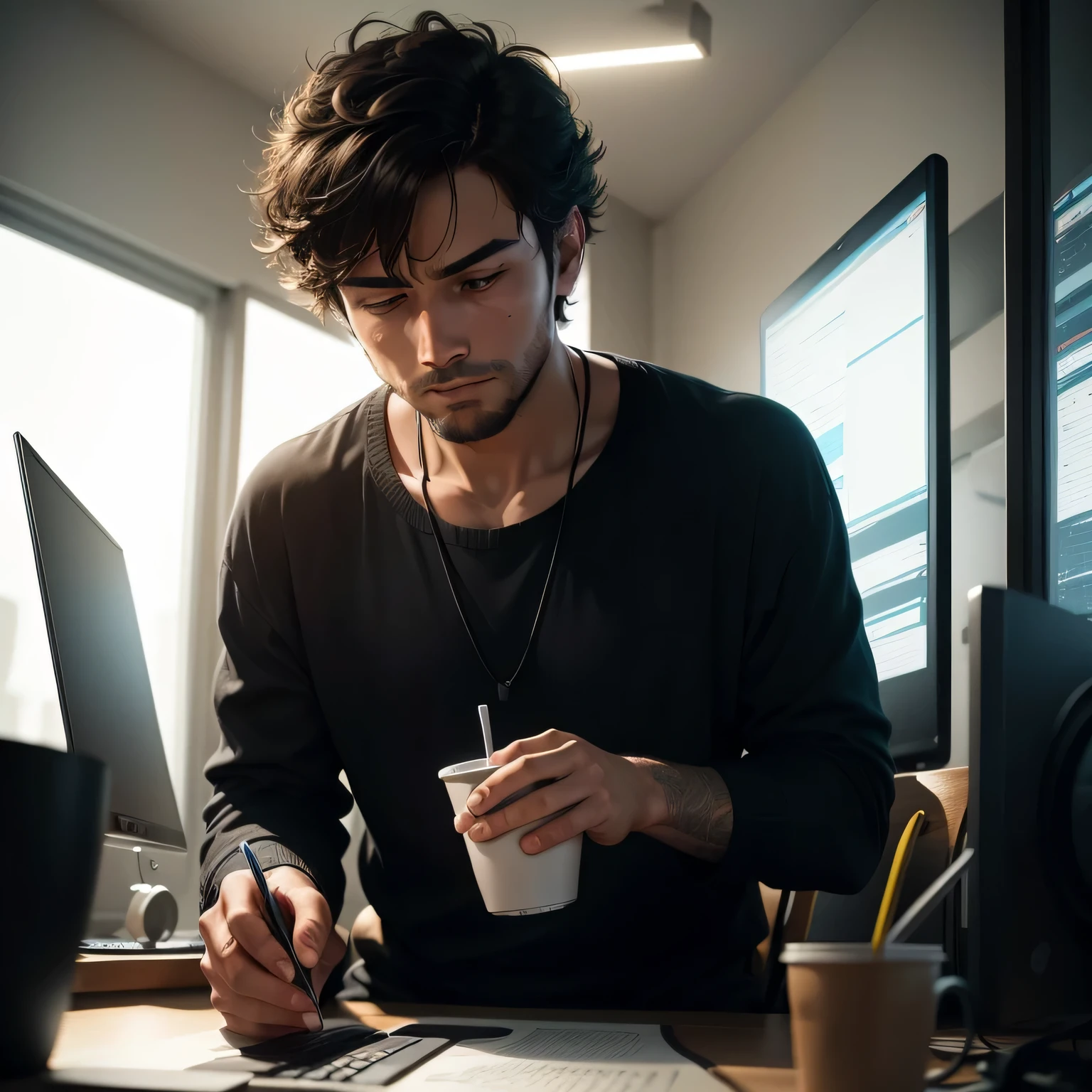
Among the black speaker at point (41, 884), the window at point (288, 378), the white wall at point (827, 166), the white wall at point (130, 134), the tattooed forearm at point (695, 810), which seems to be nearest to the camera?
the black speaker at point (41, 884)

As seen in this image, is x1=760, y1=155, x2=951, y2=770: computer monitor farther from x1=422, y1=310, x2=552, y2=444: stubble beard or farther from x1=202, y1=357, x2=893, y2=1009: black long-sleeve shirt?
x1=422, y1=310, x2=552, y2=444: stubble beard

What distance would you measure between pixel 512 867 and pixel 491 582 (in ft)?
1.65

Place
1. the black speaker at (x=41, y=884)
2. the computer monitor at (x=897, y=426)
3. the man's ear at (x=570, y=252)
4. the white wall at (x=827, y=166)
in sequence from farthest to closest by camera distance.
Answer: the white wall at (x=827, y=166), the computer monitor at (x=897, y=426), the man's ear at (x=570, y=252), the black speaker at (x=41, y=884)

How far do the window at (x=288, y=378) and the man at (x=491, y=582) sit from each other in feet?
5.05

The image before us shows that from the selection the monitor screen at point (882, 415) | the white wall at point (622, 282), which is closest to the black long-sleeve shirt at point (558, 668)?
the monitor screen at point (882, 415)

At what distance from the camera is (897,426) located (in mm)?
1672

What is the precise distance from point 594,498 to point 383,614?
0.27 meters

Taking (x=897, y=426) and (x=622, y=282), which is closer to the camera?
(x=897, y=426)

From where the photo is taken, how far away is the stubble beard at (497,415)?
3.84 feet

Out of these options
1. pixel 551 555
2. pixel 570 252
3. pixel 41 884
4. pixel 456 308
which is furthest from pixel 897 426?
pixel 41 884

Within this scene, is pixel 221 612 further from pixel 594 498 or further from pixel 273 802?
pixel 594 498

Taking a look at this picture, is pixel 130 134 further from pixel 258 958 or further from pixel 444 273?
pixel 258 958

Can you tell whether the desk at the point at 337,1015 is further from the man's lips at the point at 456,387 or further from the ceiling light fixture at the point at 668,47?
the ceiling light fixture at the point at 668,47

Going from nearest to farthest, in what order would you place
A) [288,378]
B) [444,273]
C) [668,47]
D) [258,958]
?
[258,958], [444,273], [668,47], [288,378]
